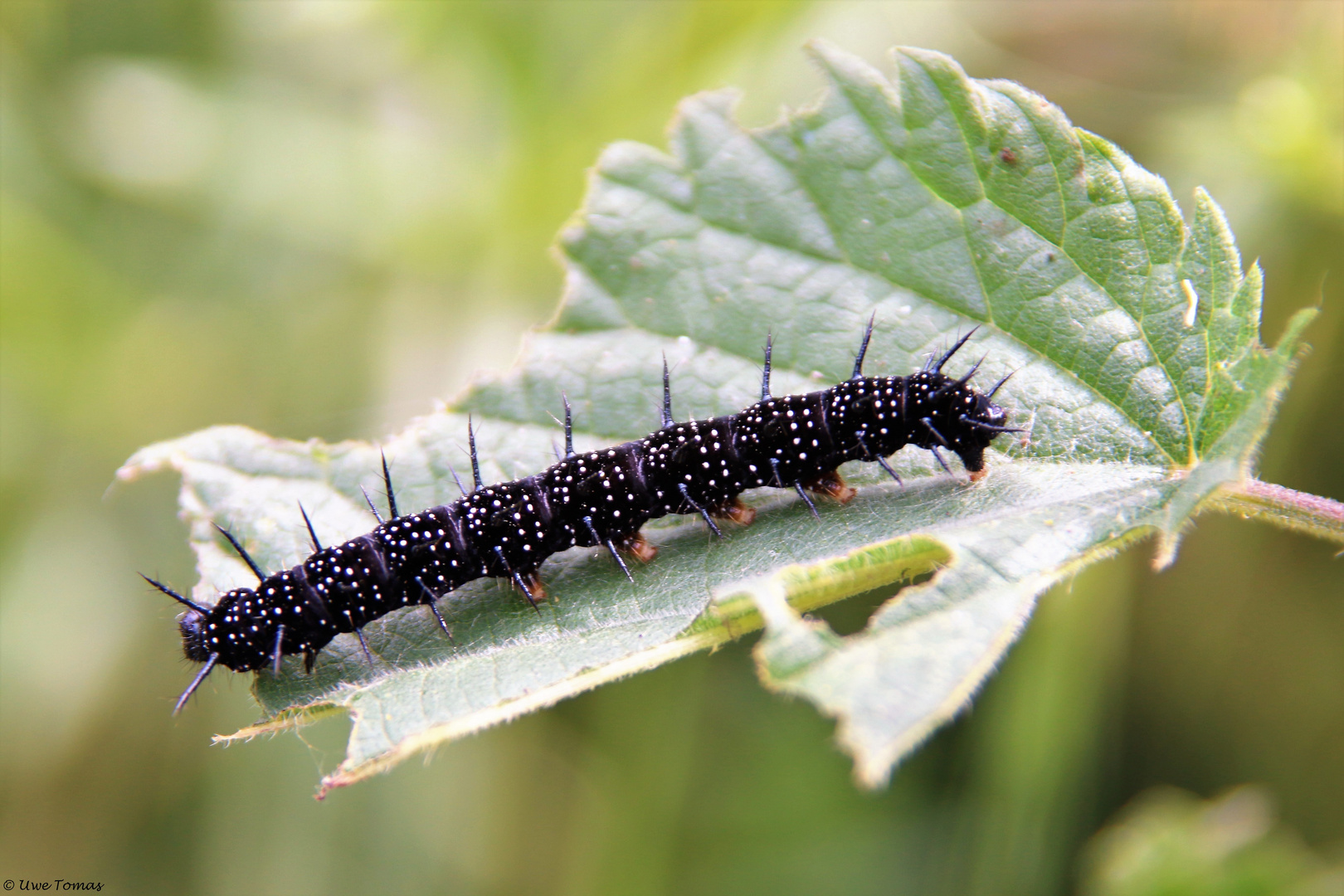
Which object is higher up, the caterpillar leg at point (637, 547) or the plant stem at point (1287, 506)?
the plant stem at point (1287, 506)

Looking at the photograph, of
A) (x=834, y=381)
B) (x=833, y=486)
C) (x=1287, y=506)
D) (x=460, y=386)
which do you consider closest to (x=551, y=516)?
(x=833, y=486)

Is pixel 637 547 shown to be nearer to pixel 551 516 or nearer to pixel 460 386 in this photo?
pixel 551 516

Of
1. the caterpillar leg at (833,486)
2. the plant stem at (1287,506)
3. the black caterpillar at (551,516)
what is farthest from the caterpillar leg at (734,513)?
the plant stem at (1287,506)

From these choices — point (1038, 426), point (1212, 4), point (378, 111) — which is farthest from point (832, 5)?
point (1038, 426)

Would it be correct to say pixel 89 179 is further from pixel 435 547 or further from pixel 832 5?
pixel 832 5

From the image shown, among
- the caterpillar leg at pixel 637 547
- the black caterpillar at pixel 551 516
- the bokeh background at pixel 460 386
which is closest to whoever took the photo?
the black caterpillar at pixel 551 516

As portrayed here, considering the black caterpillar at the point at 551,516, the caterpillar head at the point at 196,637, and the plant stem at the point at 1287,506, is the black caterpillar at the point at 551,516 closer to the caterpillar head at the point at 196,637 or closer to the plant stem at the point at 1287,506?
the caterpillar head at the point at 196,637

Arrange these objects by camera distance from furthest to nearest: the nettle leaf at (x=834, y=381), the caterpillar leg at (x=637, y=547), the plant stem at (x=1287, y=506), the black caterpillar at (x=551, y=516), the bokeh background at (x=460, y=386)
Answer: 1. the bokeh background at (x=460, y=386)
2. the caterpillar leg at (x=637, y=547)
3. the black caterpillar at (x=551, y=516)
4. the plant stem at (x=1287, y=506)
5. the nettle leaf at (x=834, y=381)
